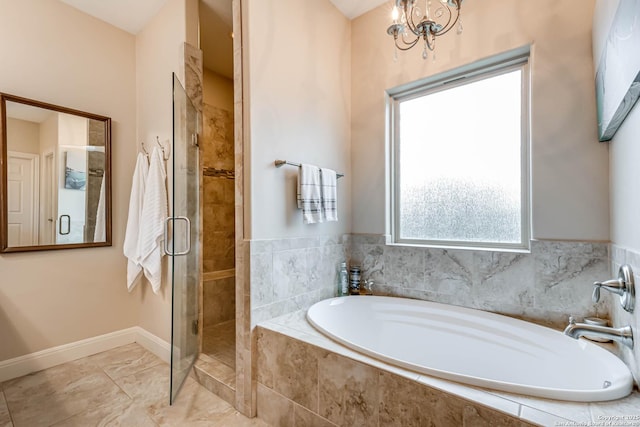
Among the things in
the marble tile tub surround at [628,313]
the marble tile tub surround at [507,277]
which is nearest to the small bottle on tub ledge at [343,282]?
the marble tile tub surround at [507,277]

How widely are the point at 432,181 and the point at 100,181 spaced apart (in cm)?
280

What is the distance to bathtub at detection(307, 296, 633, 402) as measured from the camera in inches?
41.7

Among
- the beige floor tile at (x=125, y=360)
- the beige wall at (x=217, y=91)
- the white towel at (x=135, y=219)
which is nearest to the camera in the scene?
the beige floor tile at (x=125, y=360)

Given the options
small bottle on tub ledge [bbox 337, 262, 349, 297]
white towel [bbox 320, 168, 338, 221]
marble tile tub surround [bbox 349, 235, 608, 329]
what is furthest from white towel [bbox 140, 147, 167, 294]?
marble tile tub surround [bbox 349, 235, 608, 329]

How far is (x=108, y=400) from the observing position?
71.0 inches

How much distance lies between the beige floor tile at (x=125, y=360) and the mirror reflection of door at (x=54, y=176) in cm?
97

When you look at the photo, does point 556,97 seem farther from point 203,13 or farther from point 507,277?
point 203,13

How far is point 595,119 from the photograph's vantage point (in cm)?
154

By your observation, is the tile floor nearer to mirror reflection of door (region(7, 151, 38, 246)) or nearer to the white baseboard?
the white baseboard

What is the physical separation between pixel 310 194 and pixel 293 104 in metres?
0.64

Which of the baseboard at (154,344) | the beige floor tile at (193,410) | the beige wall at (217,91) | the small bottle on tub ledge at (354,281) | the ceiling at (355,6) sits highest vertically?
the ceiling at (355,6)

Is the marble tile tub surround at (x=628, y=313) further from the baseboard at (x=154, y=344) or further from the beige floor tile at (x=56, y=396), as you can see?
the baseboard at (x=154, y=344)

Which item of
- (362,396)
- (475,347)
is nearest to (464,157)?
(475,347)

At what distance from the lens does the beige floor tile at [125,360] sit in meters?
2.17
